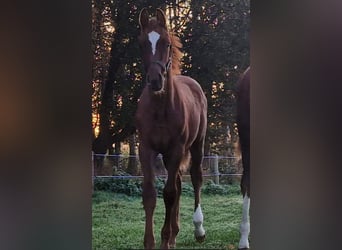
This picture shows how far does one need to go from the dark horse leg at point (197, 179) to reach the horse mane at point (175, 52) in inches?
17.3

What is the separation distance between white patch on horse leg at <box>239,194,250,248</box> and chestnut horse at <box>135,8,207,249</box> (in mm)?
219

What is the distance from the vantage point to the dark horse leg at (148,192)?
2.30 metres

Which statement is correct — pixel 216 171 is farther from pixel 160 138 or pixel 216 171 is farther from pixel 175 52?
pixel 175 52

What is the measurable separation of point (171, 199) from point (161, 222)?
140 mm

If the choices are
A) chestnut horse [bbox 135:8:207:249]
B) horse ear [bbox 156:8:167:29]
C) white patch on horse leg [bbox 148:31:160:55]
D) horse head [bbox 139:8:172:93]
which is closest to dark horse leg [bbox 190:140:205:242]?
chestnut horse [bbox 135:8:207:249]

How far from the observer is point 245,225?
91.0 inches

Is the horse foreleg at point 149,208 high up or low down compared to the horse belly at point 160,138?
down

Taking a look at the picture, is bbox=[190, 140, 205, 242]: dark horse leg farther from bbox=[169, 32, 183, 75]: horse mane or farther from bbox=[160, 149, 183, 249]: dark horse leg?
bbox=[169, 32, 183, 75]: horse mane

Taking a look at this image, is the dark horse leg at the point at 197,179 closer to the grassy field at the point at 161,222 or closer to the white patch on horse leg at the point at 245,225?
the grassy field at the point at 161,222

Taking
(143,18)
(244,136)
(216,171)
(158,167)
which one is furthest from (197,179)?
(143,18)

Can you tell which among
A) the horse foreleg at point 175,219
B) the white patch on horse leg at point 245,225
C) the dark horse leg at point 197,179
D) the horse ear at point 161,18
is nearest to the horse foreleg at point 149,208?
the horse foreleg at point 175,219
